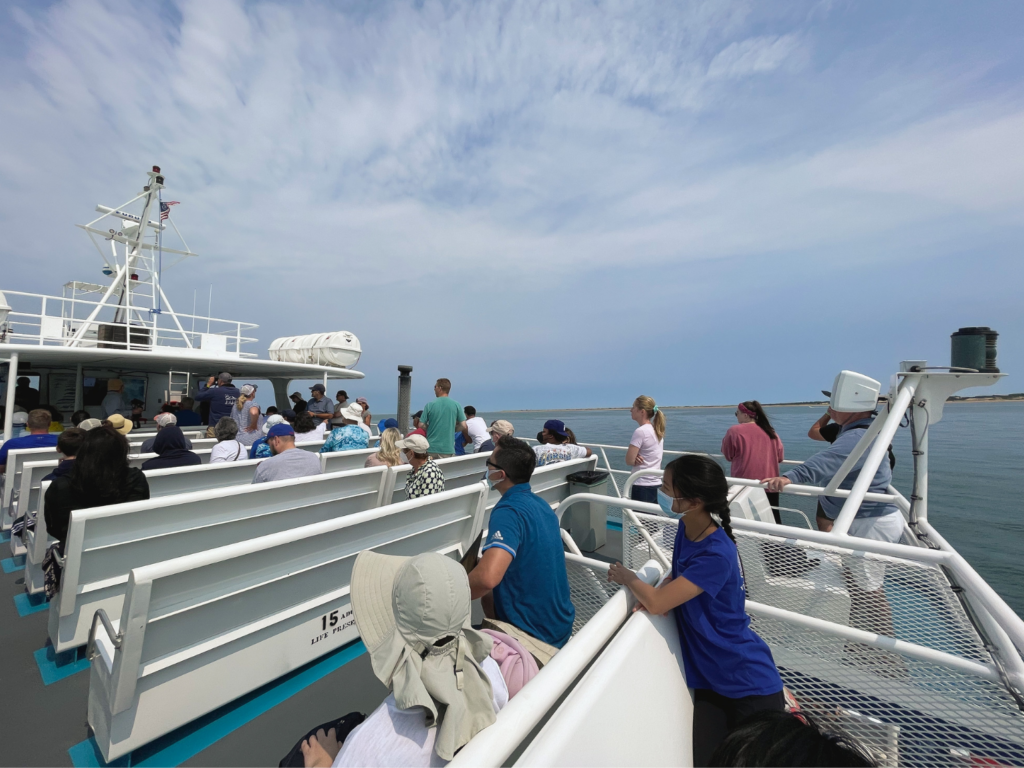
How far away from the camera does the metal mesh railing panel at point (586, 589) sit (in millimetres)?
2787

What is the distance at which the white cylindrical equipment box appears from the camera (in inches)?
453

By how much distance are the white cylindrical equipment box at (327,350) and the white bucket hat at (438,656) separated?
1107 centimetres

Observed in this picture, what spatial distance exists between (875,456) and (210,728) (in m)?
3.82

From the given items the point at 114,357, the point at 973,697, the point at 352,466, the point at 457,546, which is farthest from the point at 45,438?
the point at 973,697

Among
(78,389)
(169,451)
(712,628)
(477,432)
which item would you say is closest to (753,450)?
(712,628)

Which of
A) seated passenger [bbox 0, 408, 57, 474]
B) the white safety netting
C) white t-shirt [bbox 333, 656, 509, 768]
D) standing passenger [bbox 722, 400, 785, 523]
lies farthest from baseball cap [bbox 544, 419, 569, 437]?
seated passenger [bbox 0, 408, 57, 474]

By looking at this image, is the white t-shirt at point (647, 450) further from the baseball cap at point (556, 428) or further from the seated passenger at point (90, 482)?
the seated passenger at point (90, 482)

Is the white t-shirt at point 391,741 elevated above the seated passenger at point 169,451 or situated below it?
below

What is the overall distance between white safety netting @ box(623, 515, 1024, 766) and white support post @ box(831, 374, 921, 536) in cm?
28

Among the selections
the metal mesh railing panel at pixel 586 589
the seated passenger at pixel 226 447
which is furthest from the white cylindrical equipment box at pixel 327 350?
the metal mesh railing panel at pixel 586 589

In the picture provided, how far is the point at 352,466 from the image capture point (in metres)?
5.28

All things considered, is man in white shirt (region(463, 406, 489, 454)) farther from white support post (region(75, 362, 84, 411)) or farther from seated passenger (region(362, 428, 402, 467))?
white support post (region(75, 362, 84, 411))

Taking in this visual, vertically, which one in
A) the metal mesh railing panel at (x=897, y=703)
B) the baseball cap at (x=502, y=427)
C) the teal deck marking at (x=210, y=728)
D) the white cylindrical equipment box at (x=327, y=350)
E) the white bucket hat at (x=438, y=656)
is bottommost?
the teal deck marking at (x=210, y=728)

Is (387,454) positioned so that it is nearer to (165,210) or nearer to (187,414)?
(187,414)
